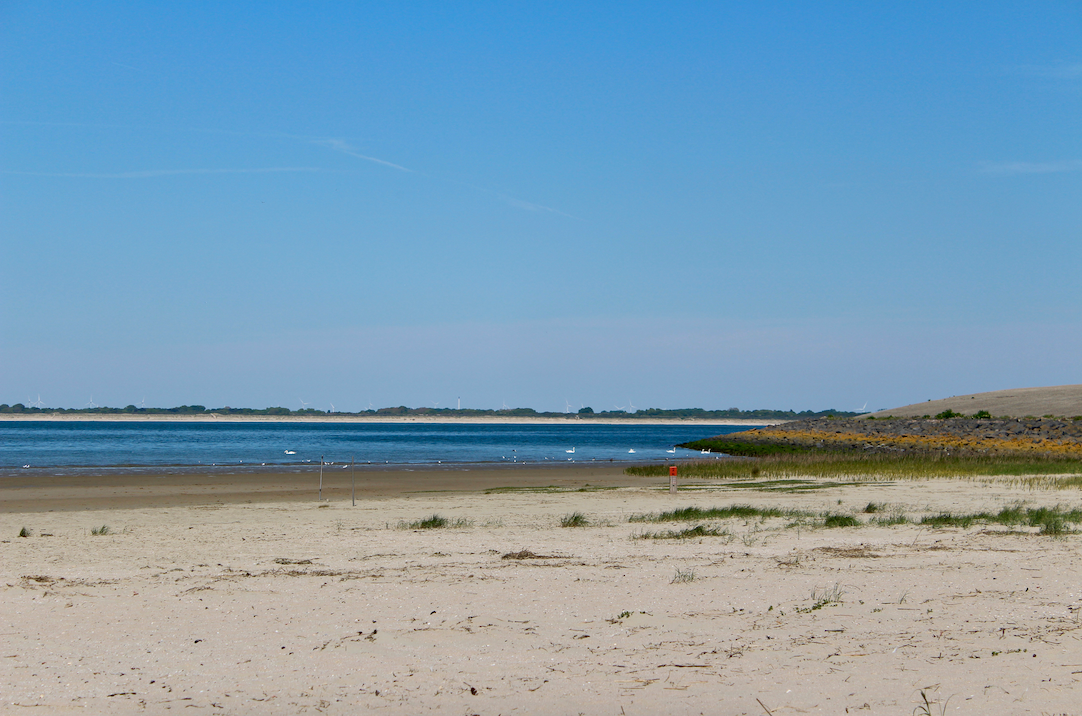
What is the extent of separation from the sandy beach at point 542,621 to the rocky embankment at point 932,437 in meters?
33.3

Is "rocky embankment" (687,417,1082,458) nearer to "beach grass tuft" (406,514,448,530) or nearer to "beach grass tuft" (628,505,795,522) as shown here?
"beach grass tuft" (628,505,795,522)

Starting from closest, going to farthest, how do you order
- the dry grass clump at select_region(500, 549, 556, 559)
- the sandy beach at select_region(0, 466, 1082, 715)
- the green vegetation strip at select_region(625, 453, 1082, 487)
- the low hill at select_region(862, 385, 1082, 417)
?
the sandy beach at select_region(0, 466, 1082, 715) < the dry grass clump at select_region(500, 549, 556, 559) < the green vegetation strip at select_region(625, 453, 1082, 487) < the low hill at select_region(862, 385, 1082, 417)

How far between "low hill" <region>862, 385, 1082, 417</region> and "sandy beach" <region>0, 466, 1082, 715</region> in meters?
69.3

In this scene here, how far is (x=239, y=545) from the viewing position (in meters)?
14.3

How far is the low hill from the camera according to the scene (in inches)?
2945

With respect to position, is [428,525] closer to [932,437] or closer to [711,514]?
[711,514]

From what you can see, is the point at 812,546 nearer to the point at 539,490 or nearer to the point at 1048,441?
the point at 539,490

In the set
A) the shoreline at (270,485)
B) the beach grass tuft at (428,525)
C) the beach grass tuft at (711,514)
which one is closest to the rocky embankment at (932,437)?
the shoreline at (270,485)

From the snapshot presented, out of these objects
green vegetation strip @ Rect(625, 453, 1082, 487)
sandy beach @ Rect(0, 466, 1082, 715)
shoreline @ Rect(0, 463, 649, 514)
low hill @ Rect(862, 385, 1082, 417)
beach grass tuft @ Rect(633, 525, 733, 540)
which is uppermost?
low hill @ Rect(862, 385, 1082, 417)

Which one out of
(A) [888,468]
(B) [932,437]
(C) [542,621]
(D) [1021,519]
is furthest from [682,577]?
(B) [932,437]

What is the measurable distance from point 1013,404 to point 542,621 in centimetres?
8446

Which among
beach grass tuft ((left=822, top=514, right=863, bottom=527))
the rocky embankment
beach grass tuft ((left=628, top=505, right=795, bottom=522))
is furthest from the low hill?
beach grass tuft ((left=822, top=514, right=863, bottom=527))

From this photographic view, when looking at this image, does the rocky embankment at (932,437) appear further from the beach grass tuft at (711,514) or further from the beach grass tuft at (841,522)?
the beach grass tuft at (841,522)

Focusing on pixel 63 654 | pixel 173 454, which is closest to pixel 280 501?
pixel 63 654
